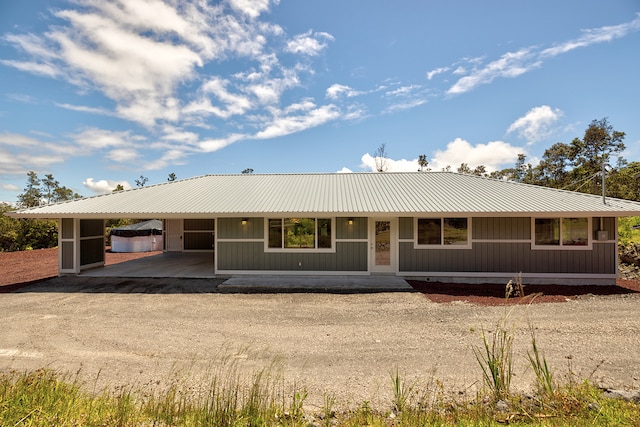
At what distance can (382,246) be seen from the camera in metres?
11.1

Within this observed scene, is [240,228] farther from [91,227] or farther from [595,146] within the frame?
[595,146]

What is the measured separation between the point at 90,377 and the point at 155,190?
11.0 meters

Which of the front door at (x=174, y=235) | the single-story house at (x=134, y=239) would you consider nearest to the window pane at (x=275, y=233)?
the front door at (x=174, y=235)

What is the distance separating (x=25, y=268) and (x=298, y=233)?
12.2m

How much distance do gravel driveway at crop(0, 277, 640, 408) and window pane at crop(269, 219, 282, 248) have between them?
2.60 m

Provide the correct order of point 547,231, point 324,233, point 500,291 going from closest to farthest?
point 500,291
point 547,231
point 324,233

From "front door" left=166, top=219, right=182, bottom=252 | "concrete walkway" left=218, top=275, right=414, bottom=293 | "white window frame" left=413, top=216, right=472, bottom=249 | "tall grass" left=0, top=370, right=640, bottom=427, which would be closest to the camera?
"tall grass" left=0, top=370, right=640, bottom=427

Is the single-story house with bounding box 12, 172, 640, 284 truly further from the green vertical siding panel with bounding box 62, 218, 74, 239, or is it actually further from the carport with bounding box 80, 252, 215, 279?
the carport with bounding box 80, 252, 215, 279

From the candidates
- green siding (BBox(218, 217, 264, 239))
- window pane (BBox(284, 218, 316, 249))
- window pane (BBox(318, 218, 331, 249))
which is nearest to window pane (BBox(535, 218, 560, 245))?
window pane (BBox(318, 218, 331, 249))

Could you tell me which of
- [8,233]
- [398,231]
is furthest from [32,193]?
[398,231]

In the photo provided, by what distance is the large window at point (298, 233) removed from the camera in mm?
11000

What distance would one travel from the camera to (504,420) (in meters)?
3.15

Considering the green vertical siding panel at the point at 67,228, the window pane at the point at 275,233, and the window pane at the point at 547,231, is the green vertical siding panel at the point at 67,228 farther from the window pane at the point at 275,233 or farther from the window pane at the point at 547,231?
the window pane at the point at 547,231

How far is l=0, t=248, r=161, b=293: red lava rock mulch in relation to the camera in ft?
34.5
